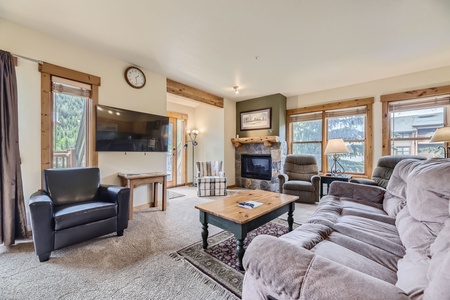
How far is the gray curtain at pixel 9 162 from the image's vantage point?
2.04 meters

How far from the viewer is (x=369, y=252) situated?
119 cm

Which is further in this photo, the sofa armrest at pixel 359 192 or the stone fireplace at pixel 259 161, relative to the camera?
the stone fireplace at pixel 259 161

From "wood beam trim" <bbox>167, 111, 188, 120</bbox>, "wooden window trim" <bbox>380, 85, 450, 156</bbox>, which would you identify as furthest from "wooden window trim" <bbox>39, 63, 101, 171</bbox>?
"wooden window trim" <bbox>380, 85, 450, 156</bbox>

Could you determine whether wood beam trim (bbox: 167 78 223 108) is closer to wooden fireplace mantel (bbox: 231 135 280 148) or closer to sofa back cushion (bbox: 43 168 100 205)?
wooden fireplace mantel (bbox: 231 135 280 148)

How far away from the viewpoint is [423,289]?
2.39 feet

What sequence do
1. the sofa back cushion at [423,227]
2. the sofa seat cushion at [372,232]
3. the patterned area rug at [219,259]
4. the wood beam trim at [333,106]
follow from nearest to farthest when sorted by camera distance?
the sofa back cushion at [423,227] < the sofa seat cushion at [372,232] < the patterned area rug at [219,259] < the wood beam trim at [333,106]

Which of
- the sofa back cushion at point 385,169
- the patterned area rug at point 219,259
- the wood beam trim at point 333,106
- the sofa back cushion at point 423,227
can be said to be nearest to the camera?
the sofa back cushion at point 423,227

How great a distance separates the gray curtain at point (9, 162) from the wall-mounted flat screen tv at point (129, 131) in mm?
838

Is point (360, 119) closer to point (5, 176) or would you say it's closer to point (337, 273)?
point (337, 273)

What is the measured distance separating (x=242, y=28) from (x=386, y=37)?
6.04ft

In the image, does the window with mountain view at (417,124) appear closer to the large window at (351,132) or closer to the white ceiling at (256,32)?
the large window at (351,132)

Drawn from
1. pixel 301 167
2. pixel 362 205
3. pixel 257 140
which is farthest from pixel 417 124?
pixel 257 140

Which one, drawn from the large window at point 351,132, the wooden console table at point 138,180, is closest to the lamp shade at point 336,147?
the large window at point 351,132

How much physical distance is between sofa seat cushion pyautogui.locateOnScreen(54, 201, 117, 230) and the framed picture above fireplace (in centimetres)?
399
